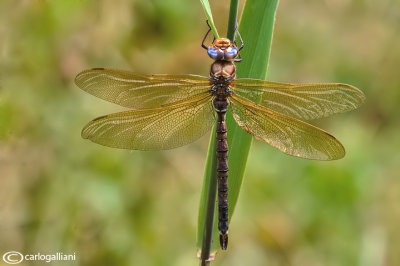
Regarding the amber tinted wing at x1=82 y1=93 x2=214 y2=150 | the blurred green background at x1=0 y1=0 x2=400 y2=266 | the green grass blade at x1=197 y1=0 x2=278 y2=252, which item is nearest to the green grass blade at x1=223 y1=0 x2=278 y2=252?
the green grass blade at x1=197 y1=0 x2=278 y2=252

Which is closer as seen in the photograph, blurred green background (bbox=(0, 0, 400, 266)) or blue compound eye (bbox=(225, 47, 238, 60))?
blue compound eye (bbox=(225, 47, 238, 60))

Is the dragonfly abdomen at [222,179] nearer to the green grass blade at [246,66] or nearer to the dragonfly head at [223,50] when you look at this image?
the green grass blade at [246,66]

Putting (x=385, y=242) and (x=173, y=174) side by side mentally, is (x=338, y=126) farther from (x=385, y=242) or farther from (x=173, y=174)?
(x=173, y=174)

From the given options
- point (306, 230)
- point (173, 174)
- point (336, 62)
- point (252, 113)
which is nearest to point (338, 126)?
point (336, 62)

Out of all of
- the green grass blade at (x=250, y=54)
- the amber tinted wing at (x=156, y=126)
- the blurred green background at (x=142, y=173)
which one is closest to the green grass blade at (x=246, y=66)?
the green grass blade at (x=250, y=54)

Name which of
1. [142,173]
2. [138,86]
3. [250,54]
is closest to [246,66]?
[250,54]

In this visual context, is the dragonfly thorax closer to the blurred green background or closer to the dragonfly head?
the dragonfly head
